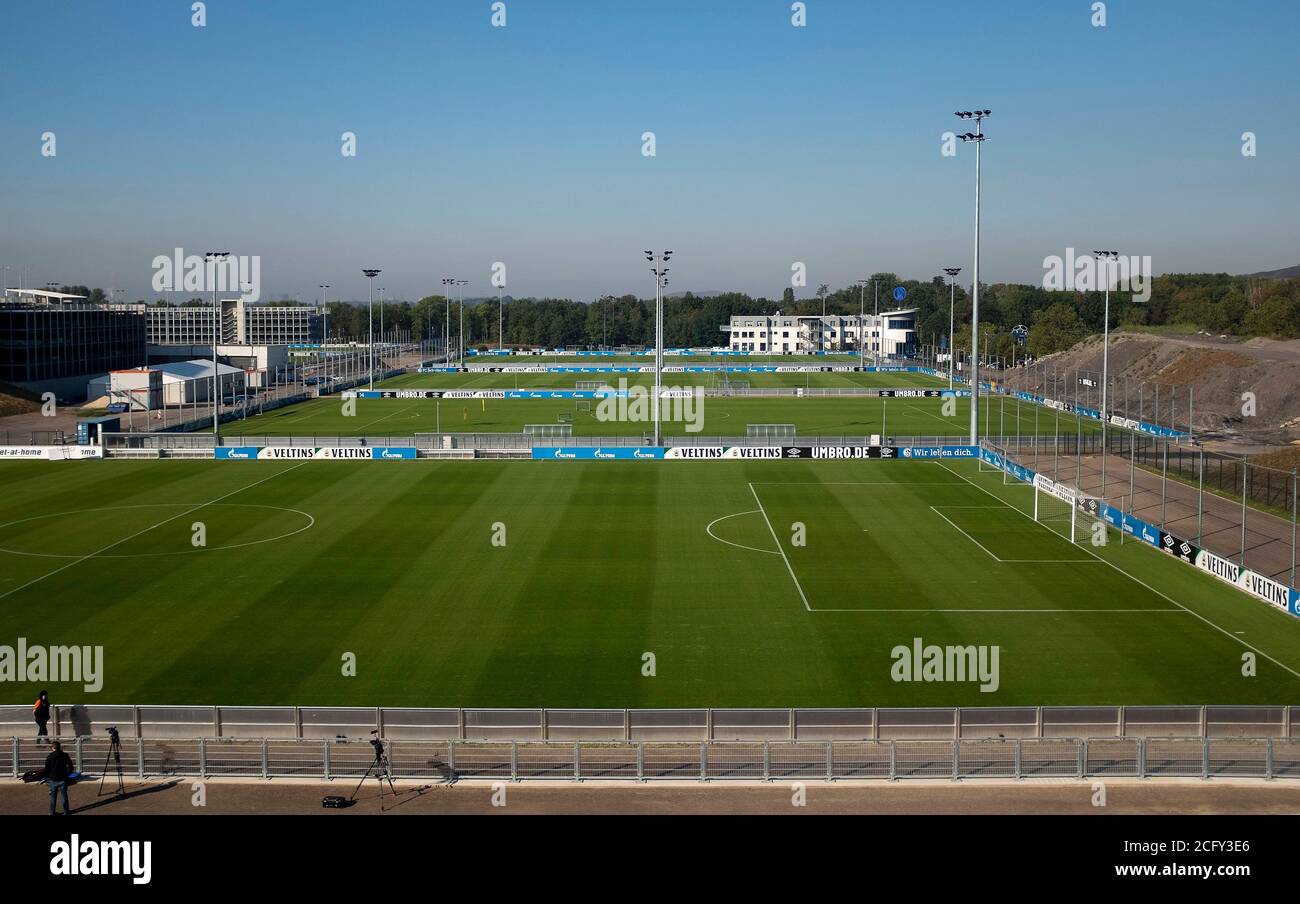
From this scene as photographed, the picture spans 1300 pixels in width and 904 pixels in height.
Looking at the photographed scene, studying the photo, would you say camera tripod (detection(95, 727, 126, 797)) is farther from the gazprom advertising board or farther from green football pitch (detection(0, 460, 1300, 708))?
the gazprom advertising board

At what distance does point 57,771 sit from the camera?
20.2m

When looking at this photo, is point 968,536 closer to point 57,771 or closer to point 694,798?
point 694,798

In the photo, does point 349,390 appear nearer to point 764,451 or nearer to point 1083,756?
point 764,451

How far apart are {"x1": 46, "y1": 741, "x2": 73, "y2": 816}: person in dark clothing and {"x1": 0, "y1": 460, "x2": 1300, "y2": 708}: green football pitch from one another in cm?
653

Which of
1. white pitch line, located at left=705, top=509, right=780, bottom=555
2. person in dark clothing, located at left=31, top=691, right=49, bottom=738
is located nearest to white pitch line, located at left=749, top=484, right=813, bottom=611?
white pitch line, located at left=705, top=509, right=780, bottom=555

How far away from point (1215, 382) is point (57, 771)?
3605 inches

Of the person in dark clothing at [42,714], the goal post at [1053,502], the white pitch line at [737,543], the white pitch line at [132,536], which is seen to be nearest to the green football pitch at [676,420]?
the white pitch line at [132,536]

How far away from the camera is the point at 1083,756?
22156 mm

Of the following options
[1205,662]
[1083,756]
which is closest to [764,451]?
[1205,662]

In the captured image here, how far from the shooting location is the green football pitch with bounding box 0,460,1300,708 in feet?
92.4

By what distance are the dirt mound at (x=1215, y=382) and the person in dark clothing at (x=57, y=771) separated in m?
53.5

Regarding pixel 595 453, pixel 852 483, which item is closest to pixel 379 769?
pixel 852 483

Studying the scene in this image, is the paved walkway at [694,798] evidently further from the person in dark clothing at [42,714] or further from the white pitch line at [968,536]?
the white pitch line at [968,536]

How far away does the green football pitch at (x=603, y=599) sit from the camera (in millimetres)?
28156
